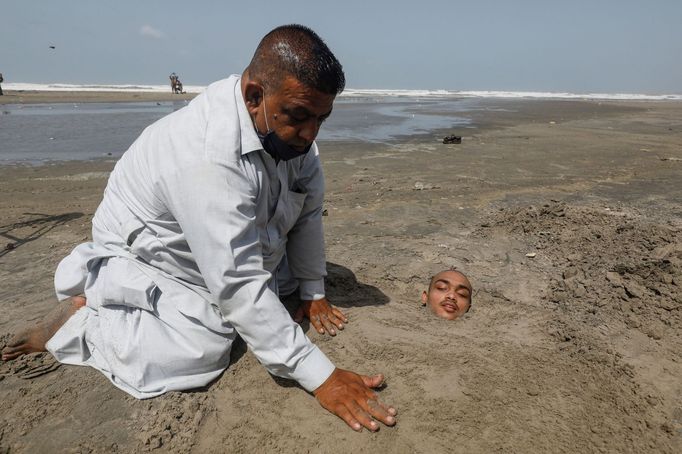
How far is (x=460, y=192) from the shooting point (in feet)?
19.0

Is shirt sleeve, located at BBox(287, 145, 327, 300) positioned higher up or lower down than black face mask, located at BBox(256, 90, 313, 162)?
Result: lower down

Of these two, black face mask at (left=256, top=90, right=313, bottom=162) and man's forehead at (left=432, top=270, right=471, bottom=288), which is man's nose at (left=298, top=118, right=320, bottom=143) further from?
man's forehead at (left=432, top=270, right=471, bottom=288)

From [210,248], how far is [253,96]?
0.65m

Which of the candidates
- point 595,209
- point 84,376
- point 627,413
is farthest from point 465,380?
point 595,209

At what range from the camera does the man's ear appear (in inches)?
69.9

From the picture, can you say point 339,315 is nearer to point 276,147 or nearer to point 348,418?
point 348,418

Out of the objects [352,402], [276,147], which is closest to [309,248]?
[276,147]

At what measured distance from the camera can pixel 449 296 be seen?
2.92 meters

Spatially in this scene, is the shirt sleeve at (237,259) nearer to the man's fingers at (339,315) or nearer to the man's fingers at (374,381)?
the man's fingers at (374,381)

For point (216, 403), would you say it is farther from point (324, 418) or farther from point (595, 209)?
point (595, 209)

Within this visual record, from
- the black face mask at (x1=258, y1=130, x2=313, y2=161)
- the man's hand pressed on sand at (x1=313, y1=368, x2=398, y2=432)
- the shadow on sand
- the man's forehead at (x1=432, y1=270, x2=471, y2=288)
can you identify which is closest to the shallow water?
the shadow on sand

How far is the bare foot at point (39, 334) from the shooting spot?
2.26 meters

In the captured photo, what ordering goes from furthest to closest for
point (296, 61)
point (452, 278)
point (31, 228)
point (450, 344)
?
point (31, 228) < point (452, 278) < point (450, 344) < point (296, 61)

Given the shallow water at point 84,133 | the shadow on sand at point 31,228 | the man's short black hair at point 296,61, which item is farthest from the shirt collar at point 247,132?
the shallow water at point 84,133
